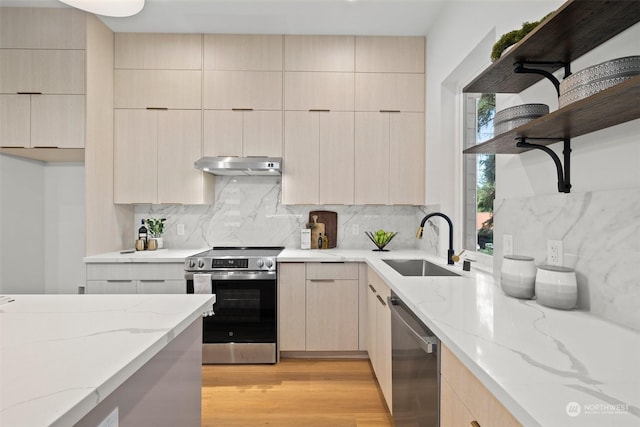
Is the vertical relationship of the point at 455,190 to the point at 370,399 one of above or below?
above

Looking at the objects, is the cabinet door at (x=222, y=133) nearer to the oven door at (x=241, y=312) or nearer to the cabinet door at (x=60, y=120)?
the cabinet door at (x=60, y=120)

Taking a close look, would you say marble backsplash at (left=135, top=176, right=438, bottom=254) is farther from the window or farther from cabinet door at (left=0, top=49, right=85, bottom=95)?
cabinet door at (left=0, top=49, right=85, bottom=95)

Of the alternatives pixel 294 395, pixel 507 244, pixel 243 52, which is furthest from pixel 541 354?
pixel 243 52

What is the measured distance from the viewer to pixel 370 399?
2.23 meters

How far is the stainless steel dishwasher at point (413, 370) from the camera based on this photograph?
1.12m

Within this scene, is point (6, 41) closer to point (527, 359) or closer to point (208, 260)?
point (208, 260)

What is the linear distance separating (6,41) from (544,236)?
4.19 metres

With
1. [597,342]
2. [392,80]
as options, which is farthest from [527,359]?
[392,80]

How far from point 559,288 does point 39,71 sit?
3.93 m

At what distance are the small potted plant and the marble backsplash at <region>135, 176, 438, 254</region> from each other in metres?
0.30

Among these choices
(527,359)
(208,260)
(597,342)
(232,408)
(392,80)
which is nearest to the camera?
(527,359)

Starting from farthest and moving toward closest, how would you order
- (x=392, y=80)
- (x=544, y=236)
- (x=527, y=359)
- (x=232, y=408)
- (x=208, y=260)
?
(x=392, y=80) < (x=208, y=260) < (x=232, y=408) < (x=544, y=236) < (x=527, y=359)

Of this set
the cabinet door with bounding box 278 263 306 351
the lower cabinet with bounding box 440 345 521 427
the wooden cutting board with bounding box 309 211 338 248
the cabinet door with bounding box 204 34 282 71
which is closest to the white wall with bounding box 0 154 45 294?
the cabinet door with bounding box 204 34 282 71

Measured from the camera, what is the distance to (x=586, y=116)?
102 cm
